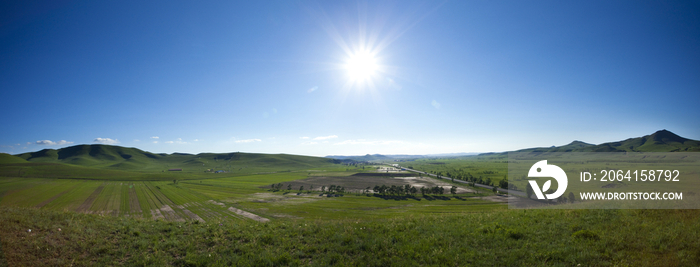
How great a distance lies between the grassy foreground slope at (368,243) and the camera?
873 cm

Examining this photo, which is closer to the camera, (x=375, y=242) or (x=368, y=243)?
(x=368, y=243)

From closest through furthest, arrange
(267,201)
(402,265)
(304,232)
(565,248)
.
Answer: (402,265)
(565,248)
(304,232)
(267,201)

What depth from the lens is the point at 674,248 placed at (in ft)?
28.8

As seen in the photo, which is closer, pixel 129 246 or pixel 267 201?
pixel 129 246

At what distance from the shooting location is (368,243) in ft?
34.5

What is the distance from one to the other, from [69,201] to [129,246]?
105 metres

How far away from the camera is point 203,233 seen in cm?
1262

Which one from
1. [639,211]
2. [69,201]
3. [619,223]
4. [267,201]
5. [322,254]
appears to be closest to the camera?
[322,254]

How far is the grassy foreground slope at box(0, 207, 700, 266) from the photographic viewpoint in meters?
8.73

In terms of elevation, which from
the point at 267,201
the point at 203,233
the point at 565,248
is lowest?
the point at 267,201

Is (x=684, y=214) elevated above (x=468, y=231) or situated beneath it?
elevated above

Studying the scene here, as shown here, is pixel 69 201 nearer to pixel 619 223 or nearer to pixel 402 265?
pixel 402 265

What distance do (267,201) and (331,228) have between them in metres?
80.1

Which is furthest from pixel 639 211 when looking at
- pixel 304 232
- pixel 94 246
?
pixel 94 246
